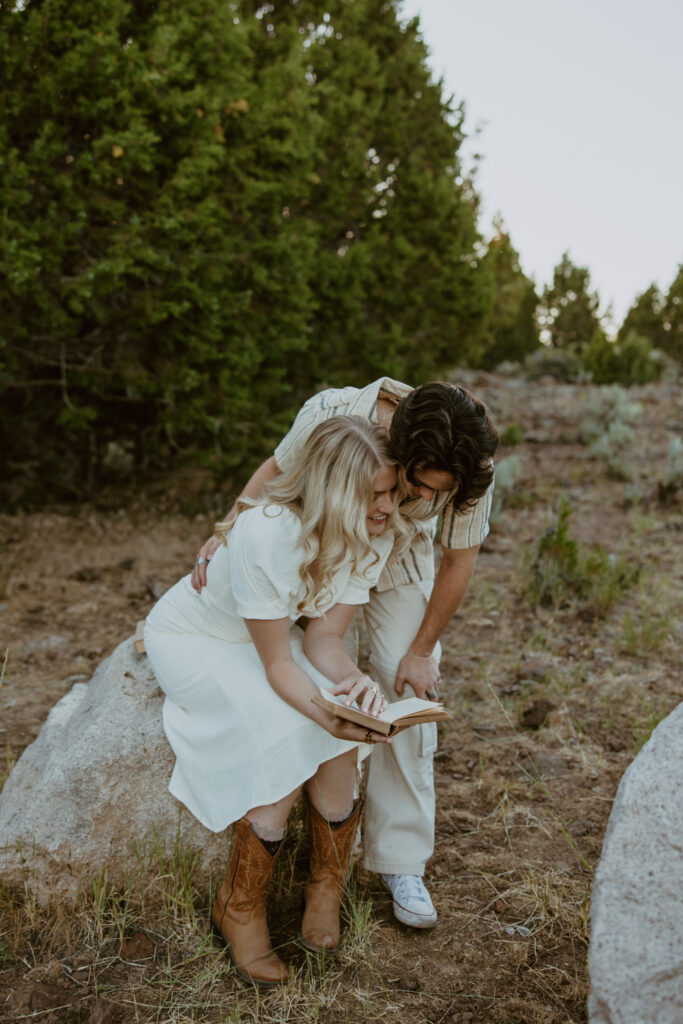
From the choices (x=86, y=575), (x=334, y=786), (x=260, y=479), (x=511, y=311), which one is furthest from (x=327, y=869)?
(x=511, y=311)

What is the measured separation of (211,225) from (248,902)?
4676mm

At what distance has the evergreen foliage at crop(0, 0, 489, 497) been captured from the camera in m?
5.09

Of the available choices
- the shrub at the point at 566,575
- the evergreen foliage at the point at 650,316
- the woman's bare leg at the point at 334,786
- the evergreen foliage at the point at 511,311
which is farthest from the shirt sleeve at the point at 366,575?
the evergreen foliage at the point at 650,316

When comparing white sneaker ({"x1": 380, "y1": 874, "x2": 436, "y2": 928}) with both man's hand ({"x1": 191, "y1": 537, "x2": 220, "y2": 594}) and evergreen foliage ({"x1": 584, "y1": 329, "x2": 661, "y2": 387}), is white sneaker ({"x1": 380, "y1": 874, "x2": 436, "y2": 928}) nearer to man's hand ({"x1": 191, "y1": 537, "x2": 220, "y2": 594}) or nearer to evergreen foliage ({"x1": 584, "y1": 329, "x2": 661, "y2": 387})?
man's hand ({"x1": 191, "y1": 537, "x2": 220, "y2": 594})

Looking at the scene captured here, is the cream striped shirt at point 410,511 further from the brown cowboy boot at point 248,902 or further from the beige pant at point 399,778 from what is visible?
the brown cowboy boot at point 248,902

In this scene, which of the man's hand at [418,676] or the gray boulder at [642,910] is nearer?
the gray boulder at [642,910]

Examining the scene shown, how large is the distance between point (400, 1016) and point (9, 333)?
4662mm

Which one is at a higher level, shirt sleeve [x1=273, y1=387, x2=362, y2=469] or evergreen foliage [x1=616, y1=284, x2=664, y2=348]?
evergreen foliage [x1=616, y1=284, x2=664, y2=348]

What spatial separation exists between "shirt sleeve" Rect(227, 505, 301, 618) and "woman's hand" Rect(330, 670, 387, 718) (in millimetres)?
272

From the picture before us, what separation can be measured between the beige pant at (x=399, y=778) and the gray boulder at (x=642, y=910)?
89 cm

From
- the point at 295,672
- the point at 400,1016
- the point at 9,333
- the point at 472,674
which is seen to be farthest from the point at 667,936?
the point at 9,333

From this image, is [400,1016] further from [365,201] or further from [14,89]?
[365,201]

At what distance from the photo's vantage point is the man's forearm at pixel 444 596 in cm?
271

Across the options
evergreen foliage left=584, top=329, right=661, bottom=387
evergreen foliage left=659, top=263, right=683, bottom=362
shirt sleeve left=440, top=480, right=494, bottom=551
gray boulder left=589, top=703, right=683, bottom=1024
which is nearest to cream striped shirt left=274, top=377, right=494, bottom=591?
shirt sleeve left=440, top=480, right=494, bottom=551
